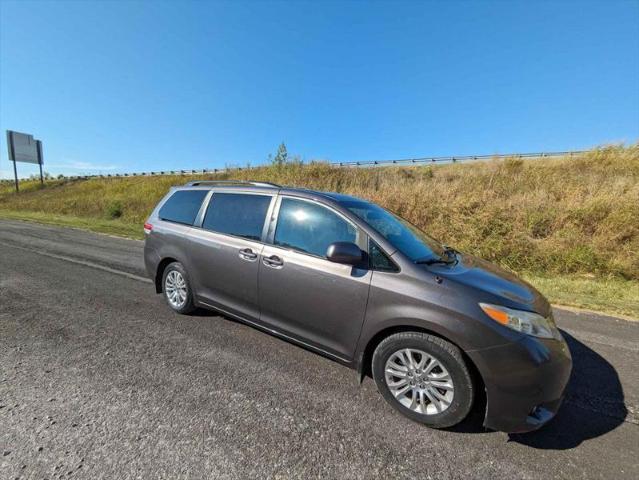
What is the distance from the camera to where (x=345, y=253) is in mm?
2594

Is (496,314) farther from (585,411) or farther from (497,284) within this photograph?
(585,411)

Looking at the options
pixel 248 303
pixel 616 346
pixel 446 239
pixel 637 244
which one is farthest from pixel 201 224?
pixel 637 244

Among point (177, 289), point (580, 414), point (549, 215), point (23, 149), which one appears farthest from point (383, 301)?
point (23, 149)

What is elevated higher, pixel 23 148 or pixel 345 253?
pixel 23 148

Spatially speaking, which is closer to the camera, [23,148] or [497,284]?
[497,284]

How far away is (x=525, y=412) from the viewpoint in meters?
2.14

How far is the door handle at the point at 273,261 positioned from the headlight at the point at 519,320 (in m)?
1.80

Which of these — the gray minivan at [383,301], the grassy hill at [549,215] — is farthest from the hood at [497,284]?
the grassy hill at [549,215]

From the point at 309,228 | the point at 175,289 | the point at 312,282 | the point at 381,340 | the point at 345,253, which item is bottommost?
the point at 175,289

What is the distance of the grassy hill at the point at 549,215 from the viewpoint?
23.9 ft

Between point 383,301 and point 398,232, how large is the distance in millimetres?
912

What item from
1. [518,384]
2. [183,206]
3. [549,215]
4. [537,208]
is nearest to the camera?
[518,384]

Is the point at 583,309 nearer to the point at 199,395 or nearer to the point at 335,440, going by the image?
the point at 335,440

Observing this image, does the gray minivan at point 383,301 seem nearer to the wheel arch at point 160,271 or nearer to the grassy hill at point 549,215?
the wheel arch at point 160,271
